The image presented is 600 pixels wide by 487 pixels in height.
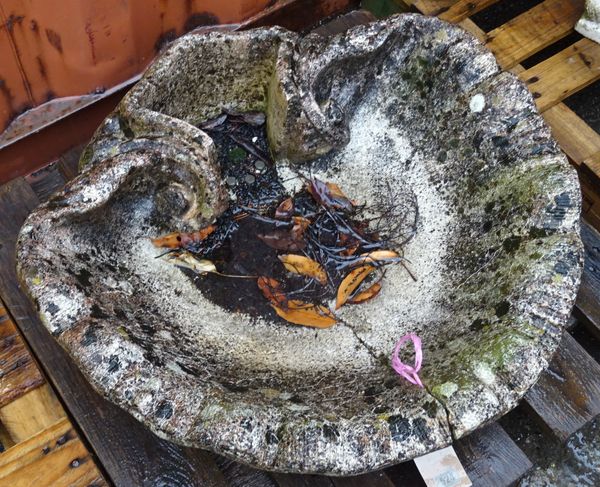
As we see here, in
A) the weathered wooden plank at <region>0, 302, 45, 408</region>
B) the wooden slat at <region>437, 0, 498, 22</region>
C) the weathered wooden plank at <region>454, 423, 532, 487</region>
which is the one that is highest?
the wooden slat at <region>437, 0, 498, 22</region>

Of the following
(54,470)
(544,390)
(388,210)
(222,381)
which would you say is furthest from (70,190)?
(544,390)

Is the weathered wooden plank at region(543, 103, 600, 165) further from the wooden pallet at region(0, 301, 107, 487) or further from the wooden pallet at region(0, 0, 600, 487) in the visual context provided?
the wooden pallet at region(0, 301, 107, 487)

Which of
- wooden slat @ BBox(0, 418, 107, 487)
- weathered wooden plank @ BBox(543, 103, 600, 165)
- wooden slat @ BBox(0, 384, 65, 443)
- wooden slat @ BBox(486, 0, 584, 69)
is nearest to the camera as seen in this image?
wooden slat @ BBox(0, 418, 107, 487)

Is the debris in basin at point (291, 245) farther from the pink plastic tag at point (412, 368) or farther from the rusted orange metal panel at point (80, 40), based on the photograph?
the rusted orange metal panel at point (80, 40)

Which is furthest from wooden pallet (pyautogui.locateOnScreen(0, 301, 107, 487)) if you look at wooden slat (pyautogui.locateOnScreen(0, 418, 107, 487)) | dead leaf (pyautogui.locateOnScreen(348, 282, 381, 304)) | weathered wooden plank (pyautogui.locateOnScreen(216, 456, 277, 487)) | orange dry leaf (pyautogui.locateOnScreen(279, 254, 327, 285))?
dead leaf (pyautogui.locateOnScreen(348, 282, 381, 304))

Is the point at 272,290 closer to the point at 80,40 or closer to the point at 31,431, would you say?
the point at 31,431

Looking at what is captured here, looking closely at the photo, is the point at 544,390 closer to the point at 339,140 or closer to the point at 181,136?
the point at 339,140

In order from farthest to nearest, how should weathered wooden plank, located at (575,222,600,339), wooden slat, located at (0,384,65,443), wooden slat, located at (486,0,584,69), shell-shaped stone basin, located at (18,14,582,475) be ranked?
wooden slat, located at (486,0,584,69)
weathered wooden plank, located at (575,222,600,339)
wooden slat, located at (0,384,65,443)
shell-shaped stone basin, located at (18,14,582,475)

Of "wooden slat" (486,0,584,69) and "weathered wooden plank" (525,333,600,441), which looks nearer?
"weathered wooden plank" (525,333,600,441)
